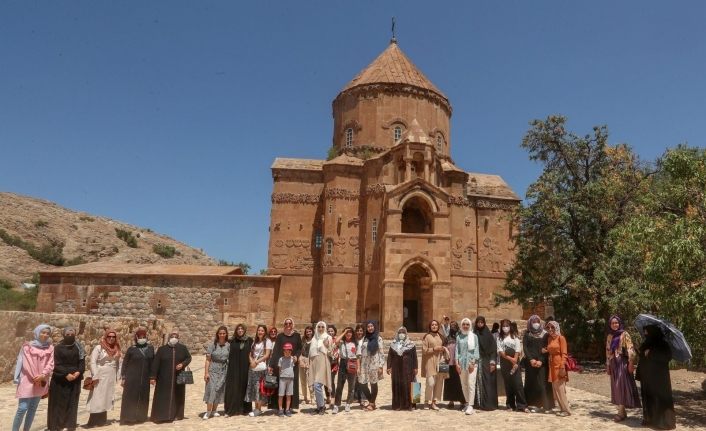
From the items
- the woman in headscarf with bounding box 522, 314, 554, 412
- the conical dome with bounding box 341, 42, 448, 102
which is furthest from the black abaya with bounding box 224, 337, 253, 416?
the conical dome with bounding box 341, 42, 448, 102

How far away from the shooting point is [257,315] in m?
18.6

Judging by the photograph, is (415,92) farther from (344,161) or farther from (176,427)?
(176,427)

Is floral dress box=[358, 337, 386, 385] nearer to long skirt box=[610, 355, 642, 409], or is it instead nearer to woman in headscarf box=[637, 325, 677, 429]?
long skirt box=[610, 355, 642, 409]

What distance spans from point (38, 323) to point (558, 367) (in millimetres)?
11205

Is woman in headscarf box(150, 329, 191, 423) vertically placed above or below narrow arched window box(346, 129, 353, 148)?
below

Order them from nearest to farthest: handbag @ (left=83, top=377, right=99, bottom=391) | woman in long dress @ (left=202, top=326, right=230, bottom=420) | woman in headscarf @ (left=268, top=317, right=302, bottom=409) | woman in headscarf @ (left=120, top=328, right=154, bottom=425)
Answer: handbag @ (left=83, top=377, right=99, bottom=391)
woman in headscarf @ (left=120, top=328, right=154, bottom=425)
woman in long dress @ (left=202, top=326, right=230, bottom=420)
woman in headscarf @ (left=268, top=317, right=302, bottom=409)

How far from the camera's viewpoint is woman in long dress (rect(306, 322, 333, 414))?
840 centimetres

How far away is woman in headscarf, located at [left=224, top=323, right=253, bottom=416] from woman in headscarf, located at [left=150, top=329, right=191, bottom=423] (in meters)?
0.72

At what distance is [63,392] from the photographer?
705 cm

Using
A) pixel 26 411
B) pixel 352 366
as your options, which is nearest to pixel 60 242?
pixel 26 411

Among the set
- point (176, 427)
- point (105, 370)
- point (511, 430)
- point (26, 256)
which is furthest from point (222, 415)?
point (26, 256)

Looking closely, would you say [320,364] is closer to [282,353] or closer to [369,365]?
[282,353]

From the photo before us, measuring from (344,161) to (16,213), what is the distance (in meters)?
42.9

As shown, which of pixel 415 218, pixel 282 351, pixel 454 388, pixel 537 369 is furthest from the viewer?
pixel 415 218
